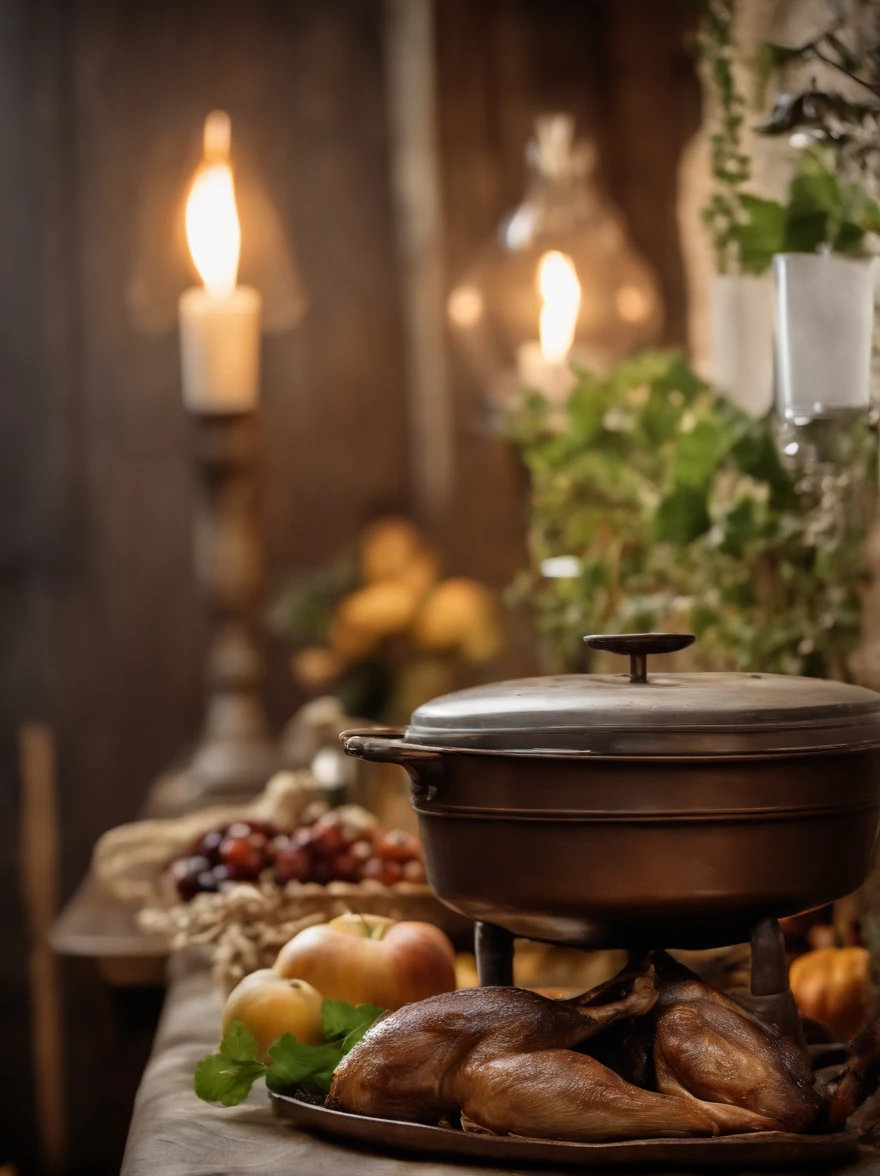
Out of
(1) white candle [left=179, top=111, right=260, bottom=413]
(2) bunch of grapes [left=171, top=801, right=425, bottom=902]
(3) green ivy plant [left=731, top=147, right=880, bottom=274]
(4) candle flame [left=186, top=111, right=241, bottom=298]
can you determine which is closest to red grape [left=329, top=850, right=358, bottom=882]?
(2) bunch of grapes [left=171, top=801, right=425, bottom=902]

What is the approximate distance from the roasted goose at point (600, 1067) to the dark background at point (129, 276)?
2012 mm

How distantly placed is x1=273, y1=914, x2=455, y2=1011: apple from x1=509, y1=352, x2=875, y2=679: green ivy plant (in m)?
0.49

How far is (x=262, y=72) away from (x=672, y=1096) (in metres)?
2.49

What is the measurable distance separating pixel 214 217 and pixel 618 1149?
160 centimetres

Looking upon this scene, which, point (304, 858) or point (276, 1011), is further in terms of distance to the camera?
point (304, 858)

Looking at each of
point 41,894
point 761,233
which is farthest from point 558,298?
point 41,894

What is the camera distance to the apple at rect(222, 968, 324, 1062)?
1.12 metres

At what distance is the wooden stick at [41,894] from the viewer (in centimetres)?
286

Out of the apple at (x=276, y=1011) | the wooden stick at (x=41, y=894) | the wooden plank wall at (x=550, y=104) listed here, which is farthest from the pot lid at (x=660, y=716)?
the wooden stick at (x=41, y=894)

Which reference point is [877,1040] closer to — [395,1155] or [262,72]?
[395,1155]

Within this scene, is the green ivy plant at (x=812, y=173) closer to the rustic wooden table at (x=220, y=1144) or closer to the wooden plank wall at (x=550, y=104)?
the rustic wooden table at (x=220, y=1144)

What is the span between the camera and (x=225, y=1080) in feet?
3.42

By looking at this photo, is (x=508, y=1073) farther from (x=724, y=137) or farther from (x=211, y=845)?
(x=724, y=137)

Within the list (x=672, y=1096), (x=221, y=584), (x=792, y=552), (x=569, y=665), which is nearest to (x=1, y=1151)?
(x=221, y=584)
